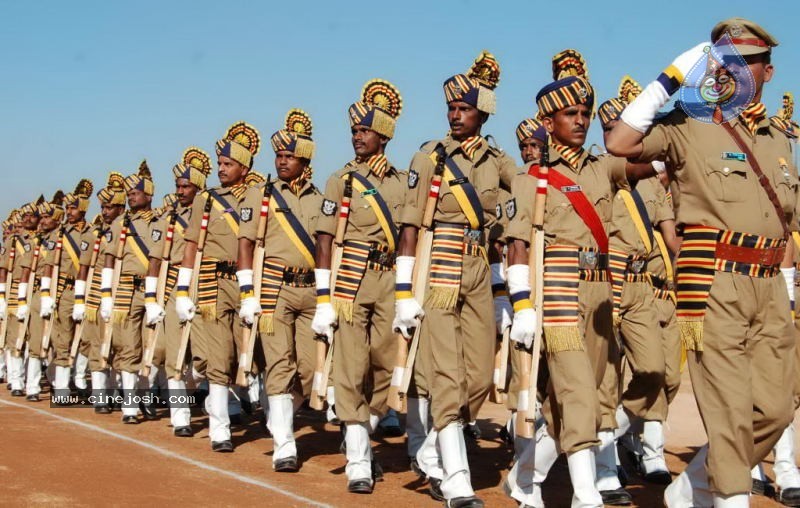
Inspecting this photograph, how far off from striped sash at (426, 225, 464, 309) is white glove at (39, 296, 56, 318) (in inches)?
371

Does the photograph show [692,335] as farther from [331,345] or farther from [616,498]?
[331,345]

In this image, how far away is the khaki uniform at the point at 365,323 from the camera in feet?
29.3

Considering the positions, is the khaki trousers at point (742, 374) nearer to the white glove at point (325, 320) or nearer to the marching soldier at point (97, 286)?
the white glove at point (325, 320)

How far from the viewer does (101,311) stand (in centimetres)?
1391

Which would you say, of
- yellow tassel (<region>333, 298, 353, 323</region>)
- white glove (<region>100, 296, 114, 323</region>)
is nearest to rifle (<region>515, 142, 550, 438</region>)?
yellow tassel (<region>333, 298, 353, 323</region>)

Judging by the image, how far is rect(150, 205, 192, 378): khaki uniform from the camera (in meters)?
12.6

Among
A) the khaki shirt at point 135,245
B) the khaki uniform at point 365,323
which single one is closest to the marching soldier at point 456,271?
the khaki uniform at point 365,323

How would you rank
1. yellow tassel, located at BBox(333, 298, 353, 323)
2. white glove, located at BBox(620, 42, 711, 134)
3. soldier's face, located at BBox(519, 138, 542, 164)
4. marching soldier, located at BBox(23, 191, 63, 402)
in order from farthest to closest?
marching soldier, located at BBox(23, 191, 63, 402) → soldier's face, located at BBox(519, 138, 542, 164) → yellow tassel, located at BBox(333, 298, 353, 323) → white glove, located at BBox(620, 42, 711, 134)

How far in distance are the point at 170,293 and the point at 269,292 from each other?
3448 mm

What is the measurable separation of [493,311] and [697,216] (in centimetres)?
248

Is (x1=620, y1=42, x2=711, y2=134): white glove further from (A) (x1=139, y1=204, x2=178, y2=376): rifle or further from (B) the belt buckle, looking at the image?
(A) (x1=139, y1=204, x2=178, y2=376): rifle

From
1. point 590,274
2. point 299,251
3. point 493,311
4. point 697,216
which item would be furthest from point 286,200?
point 697,216

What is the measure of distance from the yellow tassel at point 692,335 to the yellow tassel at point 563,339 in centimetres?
92

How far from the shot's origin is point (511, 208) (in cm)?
732
